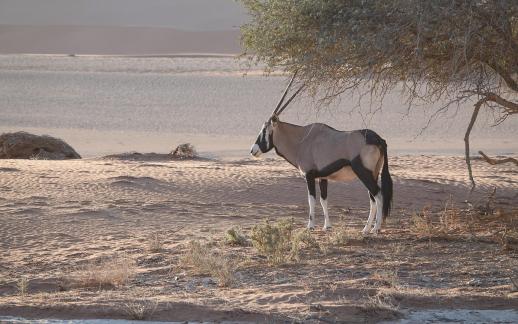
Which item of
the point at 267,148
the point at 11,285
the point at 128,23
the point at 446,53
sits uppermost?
the point at 128,23

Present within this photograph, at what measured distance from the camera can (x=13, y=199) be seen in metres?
14.6

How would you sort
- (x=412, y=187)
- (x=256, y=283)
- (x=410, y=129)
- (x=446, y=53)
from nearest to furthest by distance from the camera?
(x=256, y=283), (x=446, y=53), (x=412, y=187), (x=410, y=129)

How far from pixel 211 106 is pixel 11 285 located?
98.4ft

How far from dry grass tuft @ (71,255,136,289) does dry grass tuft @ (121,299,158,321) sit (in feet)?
3.46

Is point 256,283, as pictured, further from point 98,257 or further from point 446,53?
point 446,53

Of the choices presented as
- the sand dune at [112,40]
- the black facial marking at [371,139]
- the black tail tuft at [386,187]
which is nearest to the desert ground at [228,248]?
the black tail tuft at [386,187]

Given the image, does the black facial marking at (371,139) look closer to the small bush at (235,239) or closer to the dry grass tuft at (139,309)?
the small bush at (235,239)

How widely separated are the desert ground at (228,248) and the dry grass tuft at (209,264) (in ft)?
0.07

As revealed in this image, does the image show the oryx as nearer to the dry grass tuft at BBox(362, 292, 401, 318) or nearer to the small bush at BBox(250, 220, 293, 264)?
the small bush at BBox(250, 220, 293, 264)

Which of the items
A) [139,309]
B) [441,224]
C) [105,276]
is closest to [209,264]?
[105,276]

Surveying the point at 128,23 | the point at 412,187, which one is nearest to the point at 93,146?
the point at 412,187

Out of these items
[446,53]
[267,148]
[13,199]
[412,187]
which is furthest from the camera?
[412,187]

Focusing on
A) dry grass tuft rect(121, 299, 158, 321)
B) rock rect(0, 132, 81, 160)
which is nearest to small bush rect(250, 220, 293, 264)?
dry grass tuft rect(121, 299, 158, 321)

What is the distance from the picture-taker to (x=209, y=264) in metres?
9.73
